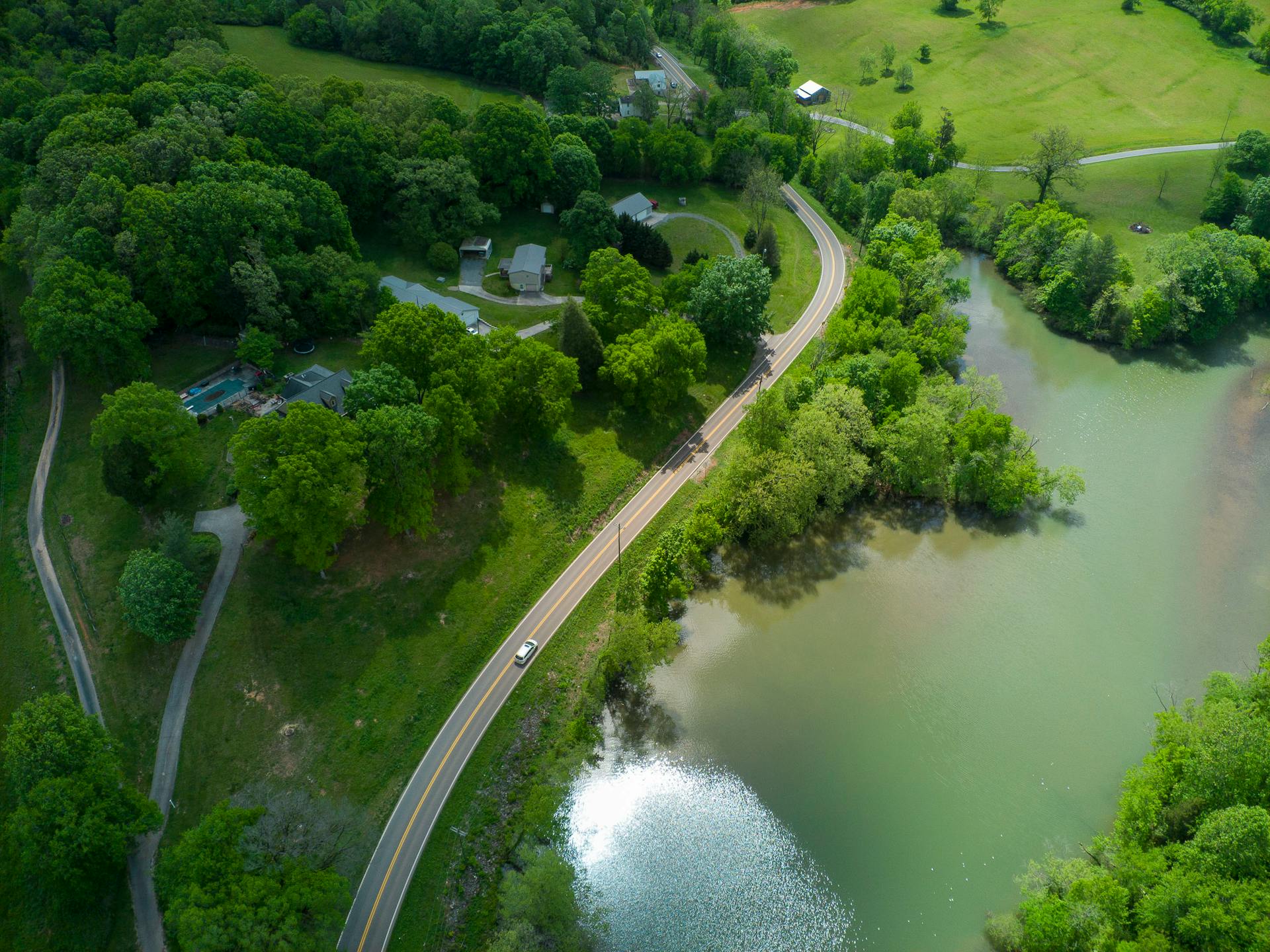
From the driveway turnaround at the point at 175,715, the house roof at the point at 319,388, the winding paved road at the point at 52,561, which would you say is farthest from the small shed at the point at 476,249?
the driveway turnaround at the point at 175,715

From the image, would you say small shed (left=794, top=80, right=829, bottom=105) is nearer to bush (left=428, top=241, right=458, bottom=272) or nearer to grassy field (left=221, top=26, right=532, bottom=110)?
grassy field (left=221, top=26, right=532, bottom=110)

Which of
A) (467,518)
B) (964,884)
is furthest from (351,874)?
(964,884)

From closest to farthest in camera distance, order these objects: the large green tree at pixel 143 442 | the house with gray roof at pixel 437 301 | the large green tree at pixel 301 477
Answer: the large green tree at pixel 301 477 → the large green tree at pixel 143 442 → the house with gray roof at pixel 437 301

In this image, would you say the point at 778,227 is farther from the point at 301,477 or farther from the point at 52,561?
the point at 52,561

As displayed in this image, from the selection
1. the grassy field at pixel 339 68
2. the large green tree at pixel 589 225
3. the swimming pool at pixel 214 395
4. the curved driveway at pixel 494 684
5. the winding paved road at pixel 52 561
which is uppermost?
the grassy field at pixel 339 68

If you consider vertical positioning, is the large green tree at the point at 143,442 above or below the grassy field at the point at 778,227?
above

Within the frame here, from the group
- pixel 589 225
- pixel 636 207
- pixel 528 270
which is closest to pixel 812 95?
pixel 636 207

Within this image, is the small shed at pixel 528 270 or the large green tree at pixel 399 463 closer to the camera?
the large green tree at pixel 399 463

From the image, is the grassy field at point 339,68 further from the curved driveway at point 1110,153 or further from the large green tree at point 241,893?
the large green tree at point 241,893
